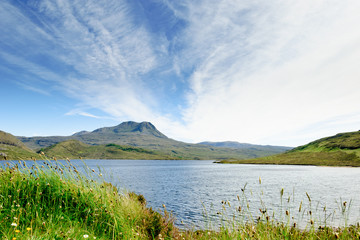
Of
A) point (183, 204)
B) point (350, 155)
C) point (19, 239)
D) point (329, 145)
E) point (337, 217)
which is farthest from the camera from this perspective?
point (329, 145)

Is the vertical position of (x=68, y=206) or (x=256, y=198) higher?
(x=68, y=206)

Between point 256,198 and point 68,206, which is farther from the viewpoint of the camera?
point 256,198

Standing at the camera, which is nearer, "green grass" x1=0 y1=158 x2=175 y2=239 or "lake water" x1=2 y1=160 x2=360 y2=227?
→ "green grass" x1=0 y1=158 x2=175 y2=239

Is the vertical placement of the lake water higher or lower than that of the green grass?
lower

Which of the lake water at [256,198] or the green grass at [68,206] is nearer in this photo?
the green grass at [68,206]

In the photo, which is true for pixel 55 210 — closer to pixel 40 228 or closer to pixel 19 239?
pixel 40 228

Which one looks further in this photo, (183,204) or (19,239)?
(183,204)

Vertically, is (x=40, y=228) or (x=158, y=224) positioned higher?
(x=40, y=228)

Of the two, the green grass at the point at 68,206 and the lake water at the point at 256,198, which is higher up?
the green grass at the point at 68,206

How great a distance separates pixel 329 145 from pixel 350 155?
4263 centimetres

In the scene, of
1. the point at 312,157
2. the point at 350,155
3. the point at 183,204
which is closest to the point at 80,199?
the point at 183,204

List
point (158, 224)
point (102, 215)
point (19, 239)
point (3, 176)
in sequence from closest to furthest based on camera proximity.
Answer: point (19, 239)
point (102, 215)
point (3, 176)
point (158, 224)

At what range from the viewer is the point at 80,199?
8406mm

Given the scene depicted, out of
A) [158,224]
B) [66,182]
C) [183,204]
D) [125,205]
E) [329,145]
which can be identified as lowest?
[183,204]
